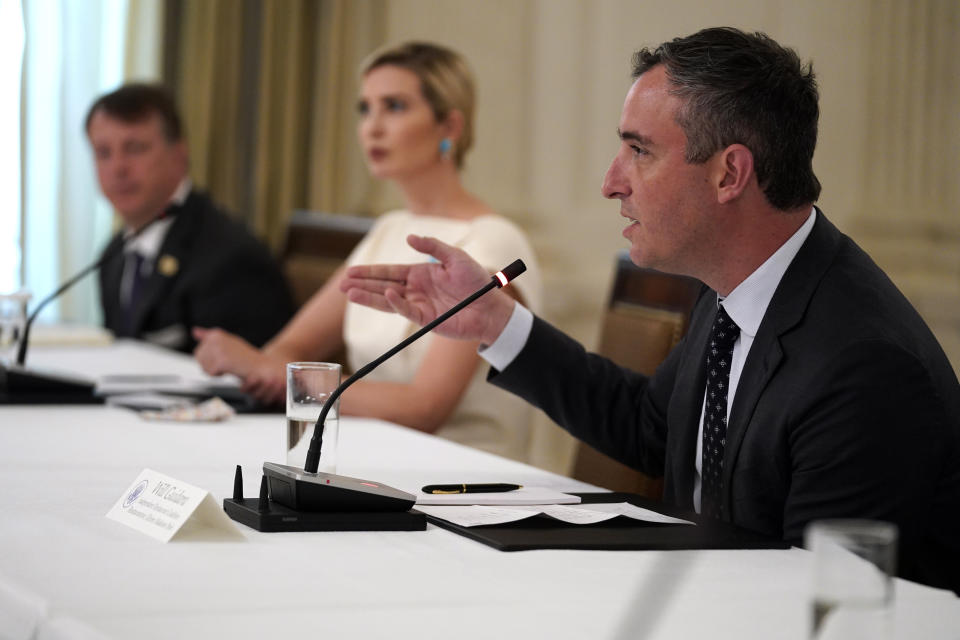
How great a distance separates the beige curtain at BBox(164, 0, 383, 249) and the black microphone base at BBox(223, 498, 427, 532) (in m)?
3.44

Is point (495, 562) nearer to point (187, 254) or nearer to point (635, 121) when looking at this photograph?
point (635, 121)

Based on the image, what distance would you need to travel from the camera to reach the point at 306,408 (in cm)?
144

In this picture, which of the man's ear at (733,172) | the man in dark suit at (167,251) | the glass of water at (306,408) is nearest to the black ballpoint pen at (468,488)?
the glass of water at (306,408)

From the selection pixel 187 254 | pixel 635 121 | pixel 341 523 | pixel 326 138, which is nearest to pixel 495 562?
pixel 341 523

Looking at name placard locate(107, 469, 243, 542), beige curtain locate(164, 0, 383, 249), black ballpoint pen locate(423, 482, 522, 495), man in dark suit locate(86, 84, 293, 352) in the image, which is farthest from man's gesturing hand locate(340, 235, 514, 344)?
beige curtain locate(164, 0, 383, 249)

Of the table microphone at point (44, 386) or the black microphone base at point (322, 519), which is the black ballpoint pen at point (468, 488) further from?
the table microphone at point (44, 386)

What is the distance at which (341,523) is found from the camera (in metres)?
1.27

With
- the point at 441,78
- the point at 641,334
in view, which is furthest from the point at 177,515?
the point at 441,78

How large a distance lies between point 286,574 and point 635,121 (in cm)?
86

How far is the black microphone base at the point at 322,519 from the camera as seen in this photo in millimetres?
1252

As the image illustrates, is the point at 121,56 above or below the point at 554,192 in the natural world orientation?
above

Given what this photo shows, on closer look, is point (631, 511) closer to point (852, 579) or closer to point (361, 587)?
point (361, 587)

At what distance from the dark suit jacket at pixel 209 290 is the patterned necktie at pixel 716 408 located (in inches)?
87.7

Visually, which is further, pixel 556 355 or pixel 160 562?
pixel 556 355
